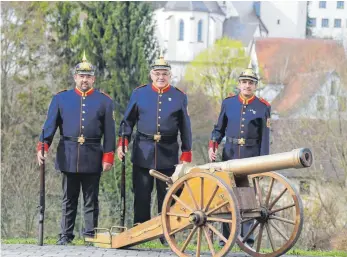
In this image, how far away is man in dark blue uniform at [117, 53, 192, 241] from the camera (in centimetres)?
1058

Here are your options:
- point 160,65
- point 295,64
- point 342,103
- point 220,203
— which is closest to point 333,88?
point 342,103

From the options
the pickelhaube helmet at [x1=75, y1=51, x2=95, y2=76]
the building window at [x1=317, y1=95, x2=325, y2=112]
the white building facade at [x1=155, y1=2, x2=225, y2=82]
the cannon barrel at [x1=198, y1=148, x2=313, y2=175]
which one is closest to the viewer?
the cannon barrel at [x1=198, y1=148, x2=313, y2=175]

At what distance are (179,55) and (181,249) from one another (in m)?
78.6

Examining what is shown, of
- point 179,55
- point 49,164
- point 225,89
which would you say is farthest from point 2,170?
point 179,55

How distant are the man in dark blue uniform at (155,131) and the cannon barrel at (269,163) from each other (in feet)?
3.95

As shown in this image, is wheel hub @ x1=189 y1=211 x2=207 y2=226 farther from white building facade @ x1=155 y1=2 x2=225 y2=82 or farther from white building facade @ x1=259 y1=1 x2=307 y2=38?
white building facade @ x1=259 y1=1 x2=307 y2=38

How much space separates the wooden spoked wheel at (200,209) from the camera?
9.00m

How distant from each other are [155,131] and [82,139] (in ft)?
2.38

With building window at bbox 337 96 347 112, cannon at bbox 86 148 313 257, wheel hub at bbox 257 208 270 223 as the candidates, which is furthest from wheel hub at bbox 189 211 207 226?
building window at bbox 337 96 347 112

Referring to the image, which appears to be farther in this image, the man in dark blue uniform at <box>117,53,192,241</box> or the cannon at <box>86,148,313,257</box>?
the man in dark blue uniform at <box>117,53,192,241</box>

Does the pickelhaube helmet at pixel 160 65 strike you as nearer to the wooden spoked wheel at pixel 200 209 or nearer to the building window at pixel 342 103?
the wooden spoked wheel at pixel 200 209

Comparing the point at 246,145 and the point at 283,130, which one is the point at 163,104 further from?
the point at 283,130

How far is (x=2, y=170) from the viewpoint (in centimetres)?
2773

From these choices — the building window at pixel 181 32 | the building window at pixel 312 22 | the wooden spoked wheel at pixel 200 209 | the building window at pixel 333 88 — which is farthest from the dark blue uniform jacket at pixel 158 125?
the building window at pixel 312 22
